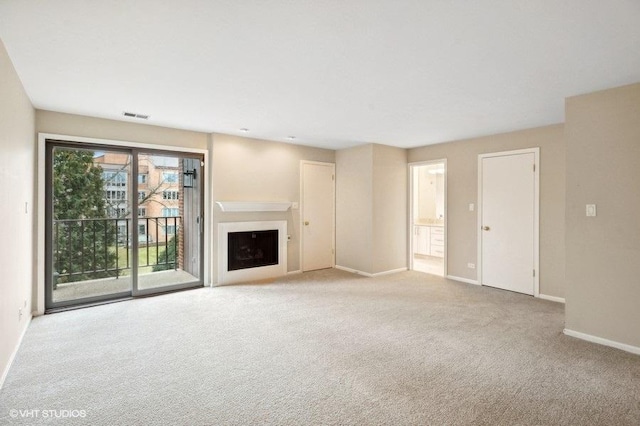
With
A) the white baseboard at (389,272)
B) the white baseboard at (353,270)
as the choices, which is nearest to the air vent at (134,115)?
the white baseboard at (353,270)

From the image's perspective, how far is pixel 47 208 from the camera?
146 inches

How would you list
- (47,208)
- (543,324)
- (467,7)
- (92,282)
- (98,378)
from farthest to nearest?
(92,282) → (47,208) → (543,324) → (98,378) → (467,7)

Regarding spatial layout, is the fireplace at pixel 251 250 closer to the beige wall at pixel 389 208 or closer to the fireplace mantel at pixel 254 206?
the fireplace mantel at pixel 254 206

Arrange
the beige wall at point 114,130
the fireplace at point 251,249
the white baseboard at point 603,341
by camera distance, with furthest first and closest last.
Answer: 1. the fireplace at point 251,249
2. the beige wall at point 114,130
3. the white baseboard at point 603,341

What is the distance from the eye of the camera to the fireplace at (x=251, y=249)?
201 inches

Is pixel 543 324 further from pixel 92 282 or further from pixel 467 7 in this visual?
pixel 92 282

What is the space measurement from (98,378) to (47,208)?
2.45 m

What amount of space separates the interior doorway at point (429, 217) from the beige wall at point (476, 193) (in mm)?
1184

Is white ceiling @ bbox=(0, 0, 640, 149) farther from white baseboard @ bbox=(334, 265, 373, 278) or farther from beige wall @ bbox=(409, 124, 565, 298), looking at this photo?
white baseboard @ bbox=(334, 265, 373, 278)

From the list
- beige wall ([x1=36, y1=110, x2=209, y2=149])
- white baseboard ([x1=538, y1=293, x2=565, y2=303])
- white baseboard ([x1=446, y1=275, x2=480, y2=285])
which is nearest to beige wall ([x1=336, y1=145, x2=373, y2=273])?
white baseboard ([x1=446, y1=275, x2=480, y2=285])

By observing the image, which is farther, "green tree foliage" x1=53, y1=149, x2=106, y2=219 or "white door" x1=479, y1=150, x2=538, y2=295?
"green tree foliage" x1=53, y1=149, x2=106, y2=219

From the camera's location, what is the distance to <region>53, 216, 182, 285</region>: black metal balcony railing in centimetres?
476

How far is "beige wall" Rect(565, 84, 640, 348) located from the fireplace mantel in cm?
392

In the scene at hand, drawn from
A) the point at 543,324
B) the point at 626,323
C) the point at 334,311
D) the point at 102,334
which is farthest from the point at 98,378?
the point at 626,323
